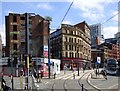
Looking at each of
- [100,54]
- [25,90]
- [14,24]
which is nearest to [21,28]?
[14,24]

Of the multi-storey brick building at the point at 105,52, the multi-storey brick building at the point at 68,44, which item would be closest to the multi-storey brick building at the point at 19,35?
the multi-storey brick building at the point at 68,44

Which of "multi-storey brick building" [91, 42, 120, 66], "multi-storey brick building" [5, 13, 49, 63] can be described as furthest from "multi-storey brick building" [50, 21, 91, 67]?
"multi-storey brick building" [91, 42, 120, 66]

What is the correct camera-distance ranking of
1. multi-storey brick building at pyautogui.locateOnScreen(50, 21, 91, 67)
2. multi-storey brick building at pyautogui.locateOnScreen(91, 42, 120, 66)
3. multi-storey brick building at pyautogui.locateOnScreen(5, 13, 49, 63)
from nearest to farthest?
multi-storey brick building at pyautogui.locateOnScreen(5, 13, 49, 63) < multi-storey brick building at pyautogui.locateOnScreen(50, 21, 91, 67) < multi-storey brick building at pyautogui.locateOnScreen(91, 42, 120, 66)

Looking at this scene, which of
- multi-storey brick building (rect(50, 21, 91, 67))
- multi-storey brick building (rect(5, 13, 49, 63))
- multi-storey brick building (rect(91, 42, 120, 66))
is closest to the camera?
multi-storey brick building (rect(5, 13, 49, 63))

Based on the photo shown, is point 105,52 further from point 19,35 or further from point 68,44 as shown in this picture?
point 19,35

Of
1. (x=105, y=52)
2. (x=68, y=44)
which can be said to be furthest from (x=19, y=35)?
(x=105, y=52)

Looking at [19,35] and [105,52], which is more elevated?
[19,35]

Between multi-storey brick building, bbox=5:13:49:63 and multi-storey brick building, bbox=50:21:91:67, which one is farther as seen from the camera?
multi-storey brick building, bbox=50:21:91:67

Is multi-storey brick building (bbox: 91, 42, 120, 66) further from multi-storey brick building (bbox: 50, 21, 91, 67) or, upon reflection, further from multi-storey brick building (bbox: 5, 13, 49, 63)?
multi-storey brick building (bbox: 5, 13, 49, 63)

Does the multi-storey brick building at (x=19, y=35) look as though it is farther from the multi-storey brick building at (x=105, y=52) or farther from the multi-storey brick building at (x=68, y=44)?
the multi-storey brick building at (x=105, y=52)

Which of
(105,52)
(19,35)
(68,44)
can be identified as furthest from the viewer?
(105,52)

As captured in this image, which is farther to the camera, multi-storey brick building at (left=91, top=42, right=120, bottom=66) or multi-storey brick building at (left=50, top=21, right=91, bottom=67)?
multi-storey brick building at (left=91, top=42, right=120, bottom=66)

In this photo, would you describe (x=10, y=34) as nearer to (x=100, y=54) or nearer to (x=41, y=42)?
(x=41, y=42)

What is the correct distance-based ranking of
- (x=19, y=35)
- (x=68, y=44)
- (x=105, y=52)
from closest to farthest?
1. (x=19, y=35)
2. (x=68, y=44)
3. (x=105, y=52)
